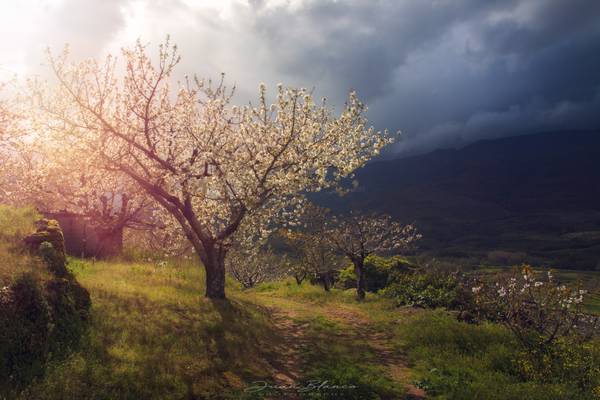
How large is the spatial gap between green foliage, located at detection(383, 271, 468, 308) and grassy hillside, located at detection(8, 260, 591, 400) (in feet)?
10.4

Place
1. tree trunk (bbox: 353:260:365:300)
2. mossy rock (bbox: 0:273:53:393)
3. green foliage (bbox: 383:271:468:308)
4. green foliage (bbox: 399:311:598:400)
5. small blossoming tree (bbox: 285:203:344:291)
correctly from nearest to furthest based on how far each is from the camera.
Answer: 1. mossy rock (bbox: 0:273:53:393)
2. green foliage (bbox: 399:311:598:400)
3. green foliage (bbox: 383:271:468:308)
4. tree trunk (bbox: 353:260:365:300)
5. small blossoming tree (bbox: 285:203:344:291)

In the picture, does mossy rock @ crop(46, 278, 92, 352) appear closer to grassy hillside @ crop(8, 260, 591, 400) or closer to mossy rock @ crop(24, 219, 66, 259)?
grassy hillside @ crop(8, 260, 591, 400)

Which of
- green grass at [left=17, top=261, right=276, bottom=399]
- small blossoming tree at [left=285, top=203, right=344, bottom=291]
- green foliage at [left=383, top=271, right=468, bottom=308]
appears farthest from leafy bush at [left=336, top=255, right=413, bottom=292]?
green grass at [left=17, top=261, right=276, bottom=399]

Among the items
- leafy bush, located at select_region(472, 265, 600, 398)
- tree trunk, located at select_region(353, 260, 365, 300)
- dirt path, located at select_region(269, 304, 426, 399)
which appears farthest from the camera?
tree trunk, located at select_region(353, 260, 365, 300)

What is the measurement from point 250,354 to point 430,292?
16.8 m

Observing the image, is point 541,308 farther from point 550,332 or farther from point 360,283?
point 360,283

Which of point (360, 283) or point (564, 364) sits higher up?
point (360, 283)

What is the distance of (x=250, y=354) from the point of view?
1462 centimetres

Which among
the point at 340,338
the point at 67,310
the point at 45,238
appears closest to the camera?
the point at 67,310

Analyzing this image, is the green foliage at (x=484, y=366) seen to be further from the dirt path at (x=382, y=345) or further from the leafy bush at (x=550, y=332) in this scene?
the dirt path at (x=382, y=345)

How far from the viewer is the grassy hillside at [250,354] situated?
10.3 m

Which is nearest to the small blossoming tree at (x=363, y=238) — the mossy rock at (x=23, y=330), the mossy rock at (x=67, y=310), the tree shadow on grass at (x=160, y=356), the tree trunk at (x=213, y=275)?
the tree trunk at (x=213, y=275)

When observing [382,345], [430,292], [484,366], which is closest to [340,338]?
[382,345]

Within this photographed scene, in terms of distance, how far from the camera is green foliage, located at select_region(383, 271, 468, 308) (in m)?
25.6
